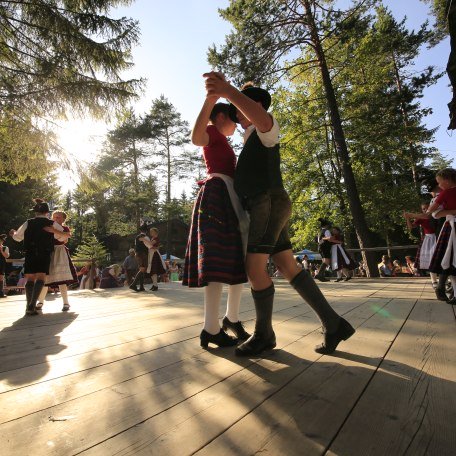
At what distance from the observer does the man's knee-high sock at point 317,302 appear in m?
1.95

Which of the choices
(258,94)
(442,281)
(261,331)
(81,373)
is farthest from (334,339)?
(442,281)

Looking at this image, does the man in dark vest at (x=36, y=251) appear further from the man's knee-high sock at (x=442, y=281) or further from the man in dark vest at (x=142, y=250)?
the man's knee-high sock at (x=442, y=281)

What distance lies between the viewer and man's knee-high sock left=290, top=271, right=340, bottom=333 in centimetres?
195

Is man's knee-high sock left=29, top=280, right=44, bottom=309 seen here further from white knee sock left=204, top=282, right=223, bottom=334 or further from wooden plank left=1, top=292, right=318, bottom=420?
white knee sock left=204, top=282, right=223, bottom=334

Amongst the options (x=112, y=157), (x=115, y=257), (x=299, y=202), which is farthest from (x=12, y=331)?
(x=115, y=257)

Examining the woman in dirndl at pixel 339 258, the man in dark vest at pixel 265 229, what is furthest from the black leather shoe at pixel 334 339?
the woman in dirndl at pixel 339 258

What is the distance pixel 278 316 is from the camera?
125 inches

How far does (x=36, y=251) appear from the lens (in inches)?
174

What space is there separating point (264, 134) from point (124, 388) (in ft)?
4.76

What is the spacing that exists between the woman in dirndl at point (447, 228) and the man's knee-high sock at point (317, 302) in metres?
2.66

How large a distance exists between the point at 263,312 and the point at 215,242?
0.51 m

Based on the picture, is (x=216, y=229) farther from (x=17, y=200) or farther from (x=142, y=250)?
(x=17, y=200)

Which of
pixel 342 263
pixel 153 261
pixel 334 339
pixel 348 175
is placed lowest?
pixel 334 339

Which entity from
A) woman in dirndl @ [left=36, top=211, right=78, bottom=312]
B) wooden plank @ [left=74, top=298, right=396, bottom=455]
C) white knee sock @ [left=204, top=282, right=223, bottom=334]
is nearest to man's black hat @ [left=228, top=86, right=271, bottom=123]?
white knee sock @ [left=204, top=282, right=223, bottom=334]
